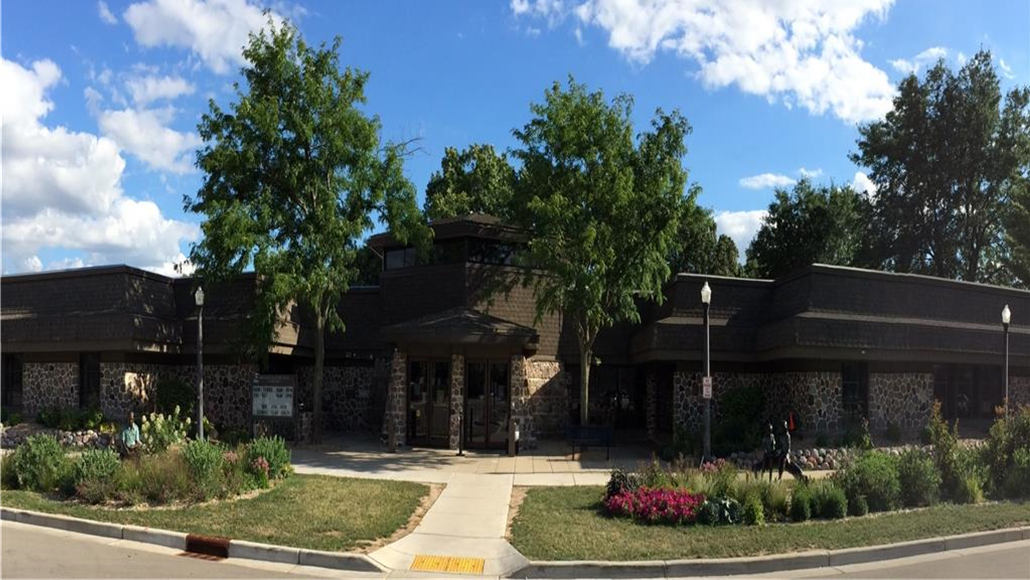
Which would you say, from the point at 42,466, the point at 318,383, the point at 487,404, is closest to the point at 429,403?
the point at 487,404

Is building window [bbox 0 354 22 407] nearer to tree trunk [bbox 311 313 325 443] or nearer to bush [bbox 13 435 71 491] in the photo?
tree trunk [bbox 311 313 325 443]

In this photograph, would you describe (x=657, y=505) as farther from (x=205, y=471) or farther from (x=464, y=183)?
(x=464, y=183)

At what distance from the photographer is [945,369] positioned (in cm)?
2327

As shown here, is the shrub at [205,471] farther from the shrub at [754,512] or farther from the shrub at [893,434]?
the shrub at [893,434]

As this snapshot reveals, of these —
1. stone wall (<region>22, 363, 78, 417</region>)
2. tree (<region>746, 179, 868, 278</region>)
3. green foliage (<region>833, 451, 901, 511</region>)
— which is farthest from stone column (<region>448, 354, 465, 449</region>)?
tree (<region>746, 179, 868, 278</region>)

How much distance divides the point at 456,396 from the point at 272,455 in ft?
24.1

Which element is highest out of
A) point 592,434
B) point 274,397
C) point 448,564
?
point 274,397

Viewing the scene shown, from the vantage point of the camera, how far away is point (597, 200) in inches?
799

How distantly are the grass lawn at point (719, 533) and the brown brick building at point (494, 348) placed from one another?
290 inches

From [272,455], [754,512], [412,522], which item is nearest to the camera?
[754,512]

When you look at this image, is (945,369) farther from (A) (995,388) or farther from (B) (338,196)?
(B) (338,196)

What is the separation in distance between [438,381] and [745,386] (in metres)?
9.41

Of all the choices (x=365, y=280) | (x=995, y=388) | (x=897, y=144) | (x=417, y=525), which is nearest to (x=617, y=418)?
(x=995, y=388)

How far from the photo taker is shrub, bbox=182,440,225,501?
12898 mm
